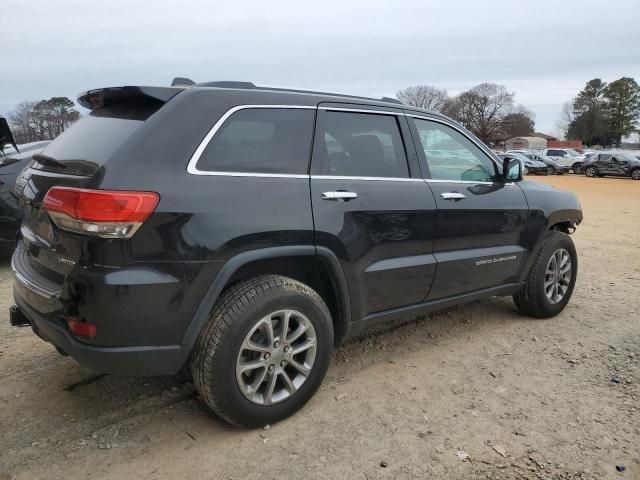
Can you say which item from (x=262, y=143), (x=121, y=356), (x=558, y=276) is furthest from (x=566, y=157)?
(x=121, y=356)

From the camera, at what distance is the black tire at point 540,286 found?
4.53 metres

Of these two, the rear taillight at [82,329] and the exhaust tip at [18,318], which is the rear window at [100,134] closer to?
the rear taillight at [82,329]

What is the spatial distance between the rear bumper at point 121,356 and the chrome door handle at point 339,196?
111 cm

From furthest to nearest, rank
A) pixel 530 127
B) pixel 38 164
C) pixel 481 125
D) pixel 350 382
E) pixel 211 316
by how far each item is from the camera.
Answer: pixel 530 127 → pixel 481 125 → pixel 350 382 → pixel 38 164 → pixel 211 316

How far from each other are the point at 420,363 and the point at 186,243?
6.67 ft

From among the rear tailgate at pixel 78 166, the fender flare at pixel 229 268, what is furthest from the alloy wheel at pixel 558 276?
the rear tailgate at pixel 78 166

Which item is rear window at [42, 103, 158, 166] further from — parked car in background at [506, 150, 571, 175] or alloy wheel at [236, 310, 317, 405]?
parked car in background at [506, 150, 571, 175]

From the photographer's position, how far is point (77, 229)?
246 centimetres

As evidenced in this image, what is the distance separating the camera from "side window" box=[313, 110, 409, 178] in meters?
3.17

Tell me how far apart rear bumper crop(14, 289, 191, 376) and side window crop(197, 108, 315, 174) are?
3.03 feet

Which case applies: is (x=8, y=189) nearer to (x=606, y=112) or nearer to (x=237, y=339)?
(x=237, y=339)

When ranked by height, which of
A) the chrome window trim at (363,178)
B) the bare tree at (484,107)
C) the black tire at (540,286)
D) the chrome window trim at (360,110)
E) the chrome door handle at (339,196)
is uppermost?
the bare tree at (484,107)

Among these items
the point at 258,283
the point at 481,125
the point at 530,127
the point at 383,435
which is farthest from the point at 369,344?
the point at 530,127

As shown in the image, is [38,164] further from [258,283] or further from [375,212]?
[375,212]
